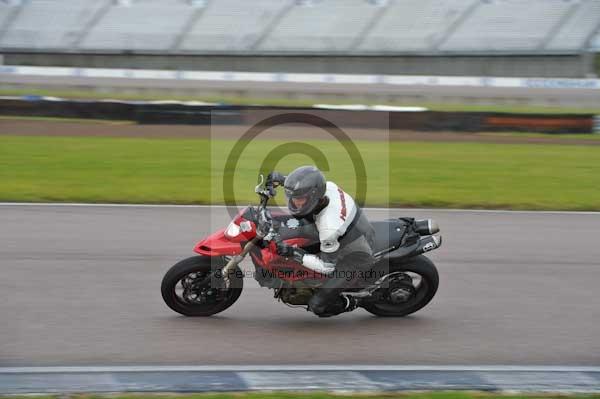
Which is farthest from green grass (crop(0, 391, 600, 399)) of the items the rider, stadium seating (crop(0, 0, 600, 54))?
stadium seating (crop(0, 0, 600, 54))

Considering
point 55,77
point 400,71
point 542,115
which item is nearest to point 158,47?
point 55,77

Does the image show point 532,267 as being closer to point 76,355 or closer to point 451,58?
point 76,355

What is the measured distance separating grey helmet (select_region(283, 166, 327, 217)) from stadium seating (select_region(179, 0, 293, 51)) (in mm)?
40225

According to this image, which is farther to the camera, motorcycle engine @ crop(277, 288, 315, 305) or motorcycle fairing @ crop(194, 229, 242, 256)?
motorcycle engine @ crop(277, 288, 315, 305)

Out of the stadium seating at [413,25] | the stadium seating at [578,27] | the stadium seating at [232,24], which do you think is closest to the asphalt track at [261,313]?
the stadium seating at [413,25]

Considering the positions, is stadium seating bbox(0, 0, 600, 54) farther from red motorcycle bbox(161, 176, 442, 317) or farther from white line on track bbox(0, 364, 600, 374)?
white line on track bbox(0, 364, 600, 374)

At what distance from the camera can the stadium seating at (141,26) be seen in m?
46.1

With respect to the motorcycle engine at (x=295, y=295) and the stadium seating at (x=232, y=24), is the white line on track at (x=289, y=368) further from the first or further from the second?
the stadium seating at (x=232, y=24)

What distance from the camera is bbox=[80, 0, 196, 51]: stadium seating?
46094 mm

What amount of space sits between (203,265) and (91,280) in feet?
6.42

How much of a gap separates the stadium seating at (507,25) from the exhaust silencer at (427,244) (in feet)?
127

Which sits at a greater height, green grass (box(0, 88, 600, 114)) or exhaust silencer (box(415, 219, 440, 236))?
green grass (box(0, 88, 600, 114))

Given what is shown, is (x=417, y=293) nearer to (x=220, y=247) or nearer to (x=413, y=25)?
(x=220, y=247)

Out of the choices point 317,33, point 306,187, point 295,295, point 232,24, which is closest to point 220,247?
point 295,295
